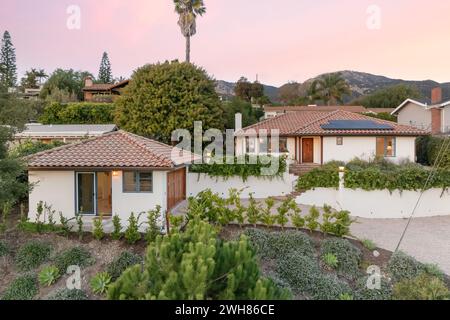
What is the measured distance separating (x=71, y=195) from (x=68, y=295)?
18.1ft

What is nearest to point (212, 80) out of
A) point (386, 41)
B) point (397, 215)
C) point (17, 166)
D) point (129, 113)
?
point (129, 113)

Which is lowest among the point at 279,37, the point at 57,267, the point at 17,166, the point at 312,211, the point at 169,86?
the point at 57,267

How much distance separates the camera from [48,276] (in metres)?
10.3

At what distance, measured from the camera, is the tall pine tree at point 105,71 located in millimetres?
72688

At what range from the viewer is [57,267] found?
10.8 meters

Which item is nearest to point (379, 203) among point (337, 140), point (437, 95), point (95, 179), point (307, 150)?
point (337, 140)

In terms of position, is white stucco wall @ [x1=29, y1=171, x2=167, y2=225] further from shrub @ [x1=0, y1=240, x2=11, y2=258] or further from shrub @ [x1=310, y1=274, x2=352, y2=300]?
shrub @ [x1=310, y1=274, x2=352, y2=300]

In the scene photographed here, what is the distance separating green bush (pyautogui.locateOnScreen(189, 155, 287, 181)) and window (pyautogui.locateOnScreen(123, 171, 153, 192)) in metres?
6.28

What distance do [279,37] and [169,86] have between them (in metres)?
9.68

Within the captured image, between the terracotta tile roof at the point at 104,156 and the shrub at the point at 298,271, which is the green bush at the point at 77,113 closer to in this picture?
the terracotta tile roof at the point at 104,156

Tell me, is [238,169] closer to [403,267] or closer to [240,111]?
[403,267]

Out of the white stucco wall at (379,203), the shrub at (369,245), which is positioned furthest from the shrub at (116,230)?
the white stucco wall at (379,203)
